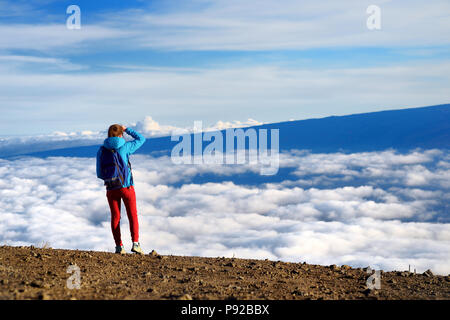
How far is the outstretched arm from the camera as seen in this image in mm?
9414

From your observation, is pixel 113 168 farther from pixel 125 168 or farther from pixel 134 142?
pixel 134 142

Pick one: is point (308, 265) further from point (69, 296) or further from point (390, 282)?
point (69, 296)

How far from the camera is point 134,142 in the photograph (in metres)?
9.55

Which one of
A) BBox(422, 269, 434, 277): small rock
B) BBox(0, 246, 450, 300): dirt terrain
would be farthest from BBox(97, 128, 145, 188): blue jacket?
BBox(422, 269, 434, 277): small rock

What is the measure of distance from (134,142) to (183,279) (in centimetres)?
303

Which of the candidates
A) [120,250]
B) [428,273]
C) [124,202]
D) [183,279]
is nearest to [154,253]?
[120,250]

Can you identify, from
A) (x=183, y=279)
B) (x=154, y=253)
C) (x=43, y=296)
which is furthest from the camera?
(x=154, y=253)

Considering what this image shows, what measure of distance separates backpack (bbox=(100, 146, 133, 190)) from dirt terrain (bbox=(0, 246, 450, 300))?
1.46 metres

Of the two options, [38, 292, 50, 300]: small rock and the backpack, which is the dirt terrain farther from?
the backpack

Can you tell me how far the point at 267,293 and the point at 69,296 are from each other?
8.85 ft
